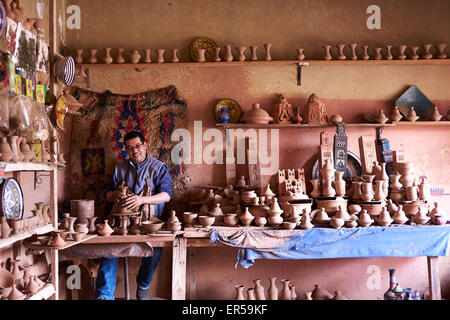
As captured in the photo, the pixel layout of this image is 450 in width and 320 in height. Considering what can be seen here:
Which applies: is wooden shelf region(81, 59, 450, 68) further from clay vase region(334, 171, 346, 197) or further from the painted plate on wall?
clay vase region(334, 171, 346, 197)

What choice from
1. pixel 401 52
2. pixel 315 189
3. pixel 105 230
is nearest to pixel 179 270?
pixel 105 230

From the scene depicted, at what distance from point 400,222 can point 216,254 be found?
1900mm

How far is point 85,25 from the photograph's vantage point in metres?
4.81

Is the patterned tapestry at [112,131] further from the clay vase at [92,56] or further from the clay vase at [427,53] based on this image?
the clay vase at [427,53]

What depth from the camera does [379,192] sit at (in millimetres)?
4188

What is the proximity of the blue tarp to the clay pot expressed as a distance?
1224mm

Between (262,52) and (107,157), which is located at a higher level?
(262,52)

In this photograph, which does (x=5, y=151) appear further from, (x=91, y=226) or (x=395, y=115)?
(x=395, y=115)

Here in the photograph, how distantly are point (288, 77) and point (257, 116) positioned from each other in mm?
658

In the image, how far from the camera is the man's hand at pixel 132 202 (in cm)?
403

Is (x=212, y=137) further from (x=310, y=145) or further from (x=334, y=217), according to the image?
(x=334, y=217)

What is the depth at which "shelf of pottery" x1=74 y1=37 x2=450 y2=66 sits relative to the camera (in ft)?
15.3

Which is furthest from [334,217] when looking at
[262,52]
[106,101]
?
[106,101]
